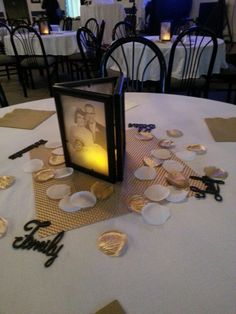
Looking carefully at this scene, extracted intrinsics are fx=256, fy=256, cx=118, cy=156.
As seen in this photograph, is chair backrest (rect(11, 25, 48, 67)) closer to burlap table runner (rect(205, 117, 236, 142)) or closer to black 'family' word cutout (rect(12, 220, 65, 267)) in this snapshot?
burlap table runner (rect(205, 117, 236, 142))

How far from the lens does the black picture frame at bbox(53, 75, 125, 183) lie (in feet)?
1.53

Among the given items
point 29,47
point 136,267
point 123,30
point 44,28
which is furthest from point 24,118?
point 123,30

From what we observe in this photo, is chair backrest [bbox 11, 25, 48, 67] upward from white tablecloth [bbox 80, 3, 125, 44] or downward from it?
downward

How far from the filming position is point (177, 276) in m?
0.36

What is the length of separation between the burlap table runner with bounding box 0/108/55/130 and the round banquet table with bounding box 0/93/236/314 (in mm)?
351

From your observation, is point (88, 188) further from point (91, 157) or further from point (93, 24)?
point (93, 24)

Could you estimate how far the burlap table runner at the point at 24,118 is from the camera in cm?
84

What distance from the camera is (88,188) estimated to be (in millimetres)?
538

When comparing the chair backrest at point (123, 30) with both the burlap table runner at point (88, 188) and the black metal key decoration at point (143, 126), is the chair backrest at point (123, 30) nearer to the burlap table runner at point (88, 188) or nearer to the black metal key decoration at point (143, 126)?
the black metal key decoration at point (143, 126)

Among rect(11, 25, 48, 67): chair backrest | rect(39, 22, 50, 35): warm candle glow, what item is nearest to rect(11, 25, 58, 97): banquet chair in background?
rect(11, 25, 48, 67): chair backrest

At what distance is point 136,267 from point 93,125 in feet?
0.87

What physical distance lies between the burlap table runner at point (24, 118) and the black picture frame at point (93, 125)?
0.33 meters

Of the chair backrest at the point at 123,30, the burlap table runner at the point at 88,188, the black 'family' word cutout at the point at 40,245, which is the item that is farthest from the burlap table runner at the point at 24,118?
the chair backrest at the point at 123,30

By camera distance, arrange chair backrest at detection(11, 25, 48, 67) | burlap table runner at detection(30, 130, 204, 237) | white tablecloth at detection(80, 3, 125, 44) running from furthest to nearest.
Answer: white tablecloth at detection(80, 3, 125, 44) → chair backrest at detection(11, 25, 48, 67) → burlap table runner at detection(30, 130, 204, 237)
